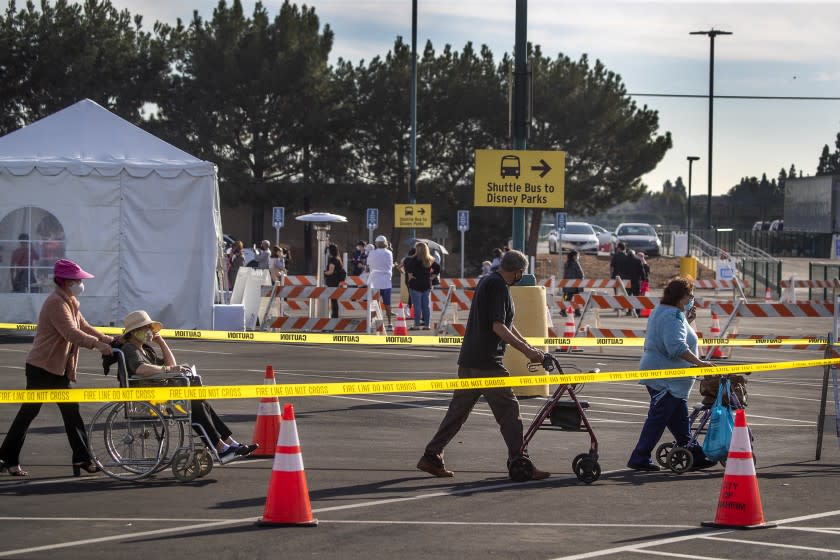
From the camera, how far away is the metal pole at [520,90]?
55.6ft

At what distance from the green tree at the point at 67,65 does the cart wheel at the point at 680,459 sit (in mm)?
45212

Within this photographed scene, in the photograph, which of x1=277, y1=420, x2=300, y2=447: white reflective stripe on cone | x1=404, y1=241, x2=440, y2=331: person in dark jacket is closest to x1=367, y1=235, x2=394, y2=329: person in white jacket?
x1=404, y1=241, x2=440, y2=331: person in dark jacket

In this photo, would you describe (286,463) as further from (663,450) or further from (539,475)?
(663,450)

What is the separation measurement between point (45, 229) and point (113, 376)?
7.73 m

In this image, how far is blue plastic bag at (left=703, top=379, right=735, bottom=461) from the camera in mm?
10758

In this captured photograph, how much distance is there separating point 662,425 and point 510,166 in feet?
24.9

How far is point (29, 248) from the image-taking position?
80.9ft

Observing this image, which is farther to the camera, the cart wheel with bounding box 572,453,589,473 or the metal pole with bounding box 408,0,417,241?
the metal pole with bounding box 408,0,417,241

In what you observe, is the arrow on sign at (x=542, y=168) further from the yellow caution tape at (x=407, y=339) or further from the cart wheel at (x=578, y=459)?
the cart wheel at (x=578, y=459)

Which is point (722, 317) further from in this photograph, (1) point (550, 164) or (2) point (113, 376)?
(2) point (113, 376)

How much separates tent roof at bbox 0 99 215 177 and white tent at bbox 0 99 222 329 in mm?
25

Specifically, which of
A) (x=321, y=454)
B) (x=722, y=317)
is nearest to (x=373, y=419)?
(x=321, y=454)

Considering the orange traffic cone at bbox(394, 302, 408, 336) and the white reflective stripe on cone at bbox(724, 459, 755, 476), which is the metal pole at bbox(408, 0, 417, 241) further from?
the white reflective stripe on cone at bbox(724, 459, 755, 476)

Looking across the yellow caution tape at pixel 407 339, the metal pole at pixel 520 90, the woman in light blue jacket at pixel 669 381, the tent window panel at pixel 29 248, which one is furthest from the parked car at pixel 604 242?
the woman in light blue jacket at pixel 669 381
